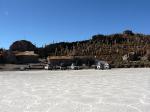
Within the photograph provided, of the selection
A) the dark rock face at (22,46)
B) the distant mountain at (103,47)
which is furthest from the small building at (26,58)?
the dark rock face at (22,46)

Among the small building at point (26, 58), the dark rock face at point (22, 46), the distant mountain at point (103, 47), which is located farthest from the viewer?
the dark rock face at point (22, 46)

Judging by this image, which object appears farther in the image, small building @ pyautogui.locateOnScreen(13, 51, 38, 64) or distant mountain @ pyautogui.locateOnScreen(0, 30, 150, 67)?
distant mountain @ pyautogui.locateOnScreen(0, 30, 150, 67)

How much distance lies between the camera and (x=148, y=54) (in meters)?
71.6

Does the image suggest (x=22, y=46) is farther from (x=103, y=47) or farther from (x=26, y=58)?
(x=103, y=47)

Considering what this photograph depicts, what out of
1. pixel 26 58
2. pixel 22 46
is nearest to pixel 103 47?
pixel 22 46

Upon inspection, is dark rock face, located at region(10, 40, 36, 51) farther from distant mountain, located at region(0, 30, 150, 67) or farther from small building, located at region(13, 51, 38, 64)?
small building, located at region(13, 51, 38, 64)

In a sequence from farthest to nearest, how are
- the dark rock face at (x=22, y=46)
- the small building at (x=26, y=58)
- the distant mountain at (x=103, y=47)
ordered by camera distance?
1. the dark rock face at (x=22, y=46)
2. the distant mountain at (x=103, y=47)
3. the small building at (x=26, y=58)

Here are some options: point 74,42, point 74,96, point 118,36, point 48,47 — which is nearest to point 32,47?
point 48,47

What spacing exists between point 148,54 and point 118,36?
40.1m

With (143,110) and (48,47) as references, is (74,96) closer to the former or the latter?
(143,110)

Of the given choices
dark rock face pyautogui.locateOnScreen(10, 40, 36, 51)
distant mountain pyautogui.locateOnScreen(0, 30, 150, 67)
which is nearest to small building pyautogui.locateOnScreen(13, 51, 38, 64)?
distant mountain pyautogui.locateOnScreen(0, 30, 150, 67)

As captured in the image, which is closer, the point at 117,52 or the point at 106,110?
the point at 106,110

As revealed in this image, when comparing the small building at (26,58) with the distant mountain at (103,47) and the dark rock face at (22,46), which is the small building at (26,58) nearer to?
the distant mountain at (103,47)

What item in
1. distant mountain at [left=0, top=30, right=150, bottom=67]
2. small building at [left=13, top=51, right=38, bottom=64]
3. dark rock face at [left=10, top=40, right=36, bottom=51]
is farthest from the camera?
dark rock face at [left=10, top=40, right=36, bottom=51]
